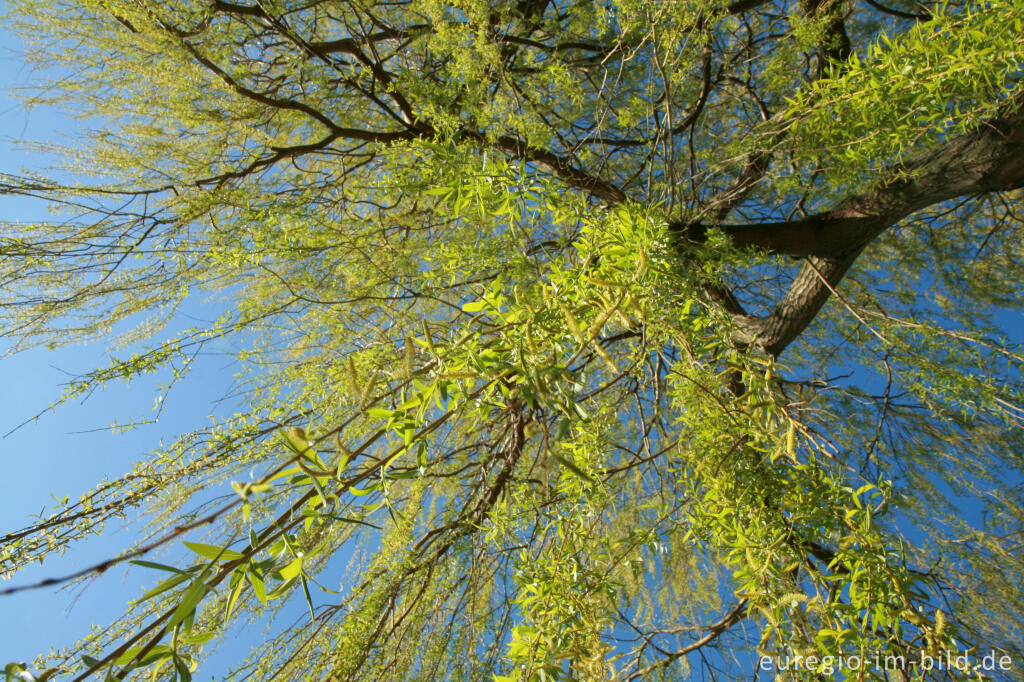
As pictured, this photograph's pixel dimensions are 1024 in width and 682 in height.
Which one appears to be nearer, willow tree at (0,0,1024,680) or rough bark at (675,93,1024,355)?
willow tree at (0,0,1024,680)

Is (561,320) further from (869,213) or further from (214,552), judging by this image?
(869,213)

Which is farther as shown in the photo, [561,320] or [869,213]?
[869,213]

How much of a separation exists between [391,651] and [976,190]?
2.73 m

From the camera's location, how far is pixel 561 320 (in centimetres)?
68

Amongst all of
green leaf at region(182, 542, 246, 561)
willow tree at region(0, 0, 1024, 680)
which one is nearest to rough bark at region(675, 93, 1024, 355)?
willow tree at region(0, 0, 1024, 680)

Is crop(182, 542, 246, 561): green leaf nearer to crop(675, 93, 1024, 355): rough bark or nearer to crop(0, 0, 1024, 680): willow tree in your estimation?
crop(0, 0, 1024, 680): willow tree

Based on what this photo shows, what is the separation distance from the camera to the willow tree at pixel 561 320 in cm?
73

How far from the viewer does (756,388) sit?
809 mm

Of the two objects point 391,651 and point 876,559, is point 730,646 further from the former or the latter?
point 876,559

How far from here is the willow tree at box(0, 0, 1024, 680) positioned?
0.73 meters

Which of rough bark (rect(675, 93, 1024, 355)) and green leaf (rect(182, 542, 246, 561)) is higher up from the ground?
rough bark (rect(675, 93, 1024, 355))

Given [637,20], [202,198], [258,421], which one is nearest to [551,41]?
[637,20]

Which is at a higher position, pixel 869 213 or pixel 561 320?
pixel 869 213

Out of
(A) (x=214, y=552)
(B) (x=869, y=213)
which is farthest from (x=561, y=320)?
(B) (x=869, y=213)
